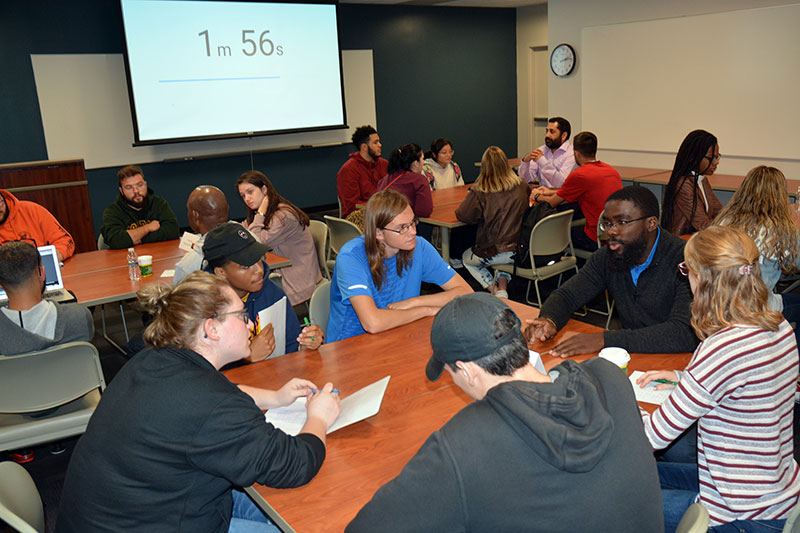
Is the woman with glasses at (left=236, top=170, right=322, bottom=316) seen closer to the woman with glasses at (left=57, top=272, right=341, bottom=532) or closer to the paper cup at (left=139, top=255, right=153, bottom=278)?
the paper cup at (left=139, top=255, right=153, bottom=278)

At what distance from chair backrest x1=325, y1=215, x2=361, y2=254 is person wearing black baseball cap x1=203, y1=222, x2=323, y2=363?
2155 millimetres

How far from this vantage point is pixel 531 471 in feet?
3.76

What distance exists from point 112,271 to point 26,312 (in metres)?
1.37

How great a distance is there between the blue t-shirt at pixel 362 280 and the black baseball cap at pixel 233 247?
1.24ft

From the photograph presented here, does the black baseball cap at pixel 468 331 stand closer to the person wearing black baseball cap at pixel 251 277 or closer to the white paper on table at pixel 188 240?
the person wearing black baseball cap at pixel 251 277

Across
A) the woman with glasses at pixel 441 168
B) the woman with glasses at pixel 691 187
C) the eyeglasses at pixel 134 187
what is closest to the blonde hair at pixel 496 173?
the woman with glasses at pixel 691 187

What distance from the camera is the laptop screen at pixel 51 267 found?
3.79 meters

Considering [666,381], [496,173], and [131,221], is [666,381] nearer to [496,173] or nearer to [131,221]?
[496,173]

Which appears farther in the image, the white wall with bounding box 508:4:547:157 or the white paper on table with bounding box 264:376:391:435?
the white wall with bounding box 508:4:547:157

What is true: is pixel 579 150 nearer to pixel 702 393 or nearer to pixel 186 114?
pixel 702 393

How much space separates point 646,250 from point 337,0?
25.0 feet

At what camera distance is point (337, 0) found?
9.04 meters

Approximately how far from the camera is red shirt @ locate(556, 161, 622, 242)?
17.2ft

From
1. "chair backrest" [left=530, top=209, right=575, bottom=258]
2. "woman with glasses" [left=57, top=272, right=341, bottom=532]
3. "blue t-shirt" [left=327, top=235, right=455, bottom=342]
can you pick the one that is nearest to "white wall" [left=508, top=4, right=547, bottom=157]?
"chair backrest" [left=530, top=209, right=575, bottom=258]
